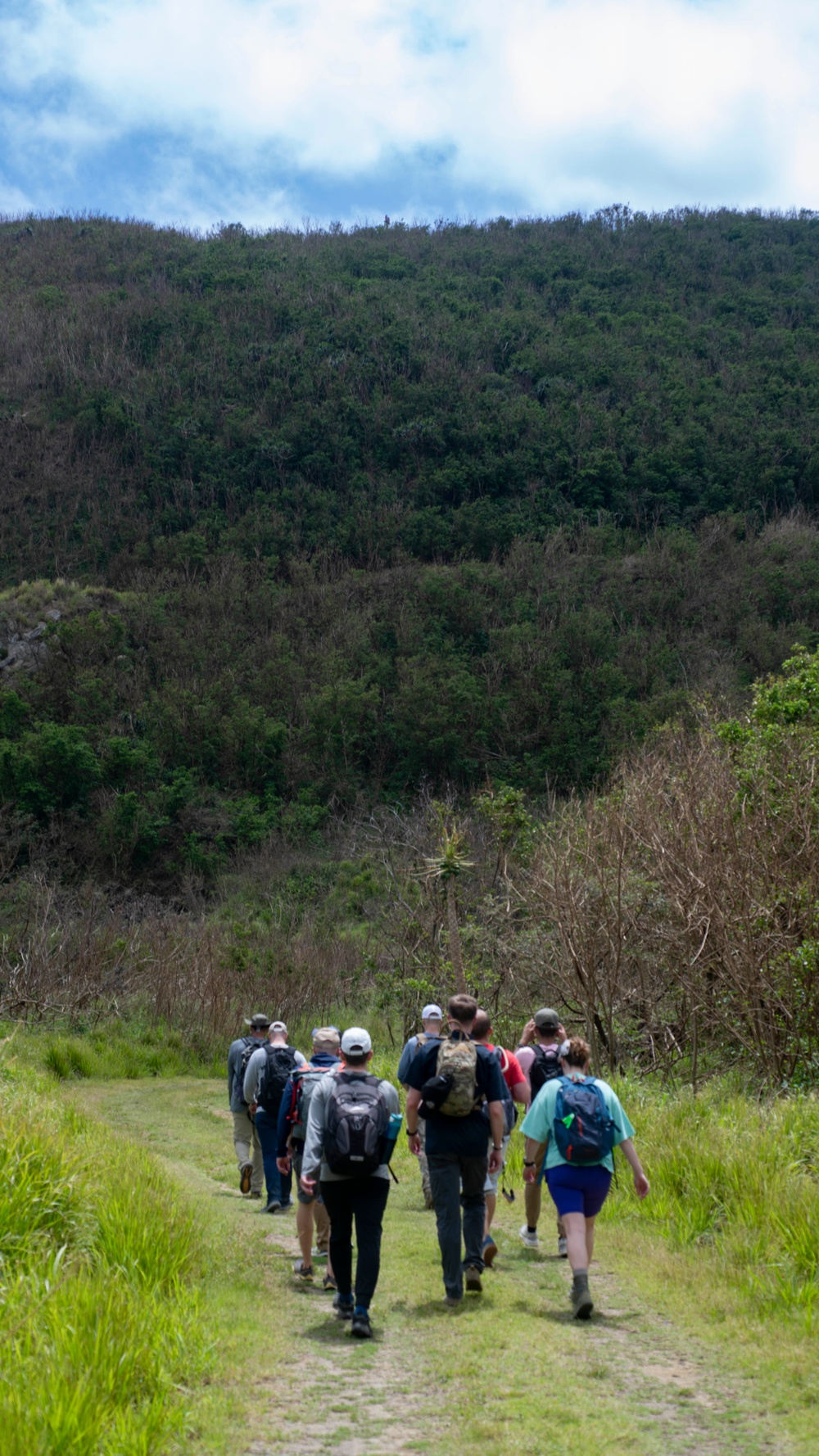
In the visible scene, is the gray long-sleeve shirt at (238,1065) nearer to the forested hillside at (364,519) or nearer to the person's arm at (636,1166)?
the person's arm at (636,1166)

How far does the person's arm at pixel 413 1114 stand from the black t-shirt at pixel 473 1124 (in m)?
0.05

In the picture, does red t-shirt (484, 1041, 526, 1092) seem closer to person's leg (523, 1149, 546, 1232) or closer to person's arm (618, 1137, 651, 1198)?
person's leg (523, 1149, 546, 1232)

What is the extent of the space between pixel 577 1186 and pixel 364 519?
59.7 metres

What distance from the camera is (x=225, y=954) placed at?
26297 mm

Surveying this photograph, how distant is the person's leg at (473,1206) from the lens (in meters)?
6.86

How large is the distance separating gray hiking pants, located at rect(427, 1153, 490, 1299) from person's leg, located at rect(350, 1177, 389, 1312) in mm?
489

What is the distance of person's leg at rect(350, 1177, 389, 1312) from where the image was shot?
619 centimetres

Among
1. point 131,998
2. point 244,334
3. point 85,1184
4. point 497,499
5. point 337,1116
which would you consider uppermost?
point 244,334

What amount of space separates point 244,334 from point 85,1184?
78604 millimetres

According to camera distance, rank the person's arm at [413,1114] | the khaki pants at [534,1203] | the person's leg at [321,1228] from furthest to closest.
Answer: the khaki pants at [534,1203] < the person's leg at [321,1228] < the person's arm at [413,1114]

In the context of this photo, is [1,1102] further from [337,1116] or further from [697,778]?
[697,778]

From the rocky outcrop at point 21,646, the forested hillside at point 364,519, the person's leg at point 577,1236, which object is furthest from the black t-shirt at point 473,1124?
the rocky outcrop at point 21,646

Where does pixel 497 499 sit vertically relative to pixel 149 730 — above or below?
above

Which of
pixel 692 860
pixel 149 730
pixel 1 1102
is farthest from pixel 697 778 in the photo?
pixel 149 730
